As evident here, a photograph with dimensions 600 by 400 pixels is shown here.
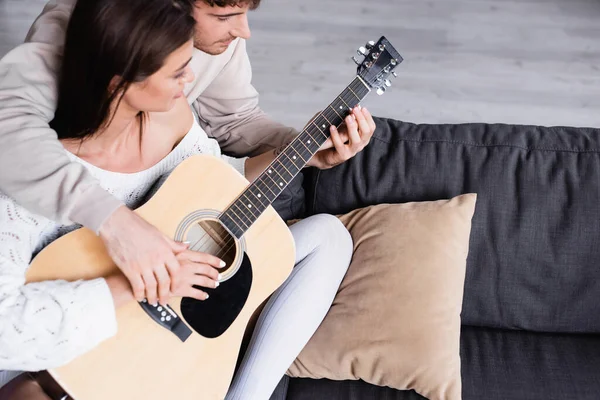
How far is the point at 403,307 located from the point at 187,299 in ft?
1.56

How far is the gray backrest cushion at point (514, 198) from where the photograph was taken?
4.82ft

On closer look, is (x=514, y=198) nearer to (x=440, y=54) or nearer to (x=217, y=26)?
(x=217, y=26)

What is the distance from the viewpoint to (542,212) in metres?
1.47

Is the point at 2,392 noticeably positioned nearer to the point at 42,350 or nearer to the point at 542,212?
the point at 42,350

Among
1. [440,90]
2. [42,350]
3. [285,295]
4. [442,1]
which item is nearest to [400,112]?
[440,90]

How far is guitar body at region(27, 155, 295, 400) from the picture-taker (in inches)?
44.4

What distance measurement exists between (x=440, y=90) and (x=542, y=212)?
1127 mm

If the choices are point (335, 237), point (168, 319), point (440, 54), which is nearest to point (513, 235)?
point (335, 237)

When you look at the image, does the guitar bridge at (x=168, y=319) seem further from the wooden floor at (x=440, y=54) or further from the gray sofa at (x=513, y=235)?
the wooden floor at (x=440, y=54)

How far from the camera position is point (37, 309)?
1.04m

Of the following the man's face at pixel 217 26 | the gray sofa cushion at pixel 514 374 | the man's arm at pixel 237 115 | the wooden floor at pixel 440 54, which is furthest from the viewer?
the wooden floor at pixel 440 54

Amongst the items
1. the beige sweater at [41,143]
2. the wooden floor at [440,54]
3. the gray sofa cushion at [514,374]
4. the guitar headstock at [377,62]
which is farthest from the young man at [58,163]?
the wooden floor at [440,54]

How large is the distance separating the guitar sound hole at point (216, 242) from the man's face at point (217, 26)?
375 mm

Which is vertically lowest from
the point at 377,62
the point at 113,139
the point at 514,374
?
the point at 514,374
